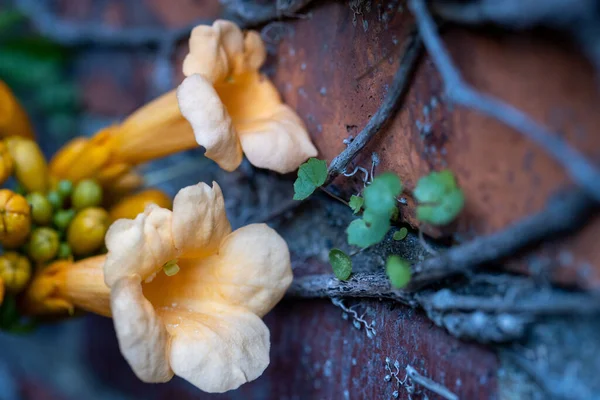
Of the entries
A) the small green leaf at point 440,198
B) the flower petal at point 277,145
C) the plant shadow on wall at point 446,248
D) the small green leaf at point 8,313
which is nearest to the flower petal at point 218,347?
the plant shadow on wall at point 446,248

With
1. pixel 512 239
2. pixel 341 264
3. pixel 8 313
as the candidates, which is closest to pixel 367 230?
pixel 341 264


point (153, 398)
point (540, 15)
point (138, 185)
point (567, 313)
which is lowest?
point (153, 398)

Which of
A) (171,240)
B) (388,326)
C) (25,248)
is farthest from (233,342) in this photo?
(25,248)

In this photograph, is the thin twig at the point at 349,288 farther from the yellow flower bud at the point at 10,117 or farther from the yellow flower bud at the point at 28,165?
the yellow flower bud at the point at 10,117

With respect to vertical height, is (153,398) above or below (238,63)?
below

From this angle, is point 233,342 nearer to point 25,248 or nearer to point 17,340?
point 25,248

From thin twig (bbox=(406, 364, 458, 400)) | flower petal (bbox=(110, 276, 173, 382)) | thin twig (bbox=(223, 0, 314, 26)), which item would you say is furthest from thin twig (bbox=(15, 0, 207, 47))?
thin twig (bbox=(406, 364, 458, 400))

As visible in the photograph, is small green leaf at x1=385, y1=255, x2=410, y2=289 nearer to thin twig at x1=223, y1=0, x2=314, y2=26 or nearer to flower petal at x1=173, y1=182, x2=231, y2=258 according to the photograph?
flower petal at x1=173, y1=182, x2=231, y2=258
